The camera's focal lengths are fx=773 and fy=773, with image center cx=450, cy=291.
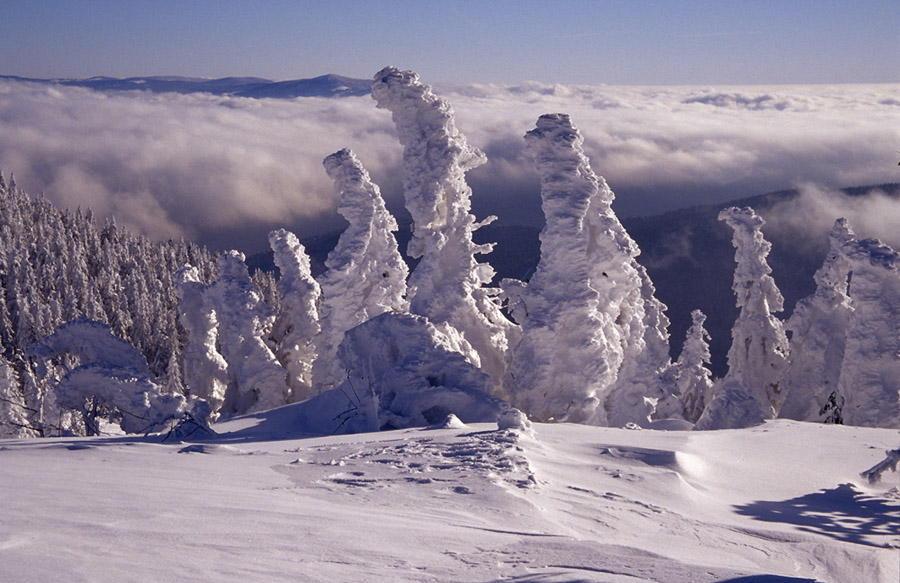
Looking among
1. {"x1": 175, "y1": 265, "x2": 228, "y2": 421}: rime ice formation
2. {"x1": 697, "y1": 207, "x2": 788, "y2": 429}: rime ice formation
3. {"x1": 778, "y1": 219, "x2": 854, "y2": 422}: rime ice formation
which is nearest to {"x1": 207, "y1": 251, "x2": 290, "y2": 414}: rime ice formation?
{"x1": 175, "y1": 265, "x2": 228, "y2": 421}: rime ice formation

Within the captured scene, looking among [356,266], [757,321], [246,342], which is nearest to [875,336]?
[757,321]

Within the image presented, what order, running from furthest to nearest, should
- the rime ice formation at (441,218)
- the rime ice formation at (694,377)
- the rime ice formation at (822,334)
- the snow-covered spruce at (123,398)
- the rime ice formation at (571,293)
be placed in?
the rime ice formation at (694,377) < the rime ice formation at (822,334) < the rime ice formation at (441,218) < the rime ice formation at (571,293) < the snow-covered spruce at (123,398)

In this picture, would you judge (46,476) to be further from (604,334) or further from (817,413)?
(817,413)

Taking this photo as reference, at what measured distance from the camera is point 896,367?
876 inches

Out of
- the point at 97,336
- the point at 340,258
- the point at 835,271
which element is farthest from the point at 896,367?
the point at 97,336

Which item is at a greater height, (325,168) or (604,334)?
(325,168)

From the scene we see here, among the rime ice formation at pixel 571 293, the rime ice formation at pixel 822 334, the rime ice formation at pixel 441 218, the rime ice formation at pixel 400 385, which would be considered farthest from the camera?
the rime ice formation at pixel 822 334

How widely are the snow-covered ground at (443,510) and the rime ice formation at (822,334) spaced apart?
50.9ft

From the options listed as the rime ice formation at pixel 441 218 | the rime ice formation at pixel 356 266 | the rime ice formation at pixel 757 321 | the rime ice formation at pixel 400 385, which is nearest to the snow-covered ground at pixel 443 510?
the rime ice formation at pixel 400 385

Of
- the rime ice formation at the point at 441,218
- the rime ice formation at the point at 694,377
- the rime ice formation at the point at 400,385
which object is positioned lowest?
the rime ice formation at the point at 694,377

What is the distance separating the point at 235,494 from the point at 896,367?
68.1 ft

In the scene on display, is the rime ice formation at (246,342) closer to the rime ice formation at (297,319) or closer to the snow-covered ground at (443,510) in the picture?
the rime ice formation at (297,319)

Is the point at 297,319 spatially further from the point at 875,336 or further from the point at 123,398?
the point at 875,336

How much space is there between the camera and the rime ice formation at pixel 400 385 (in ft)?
53.7
